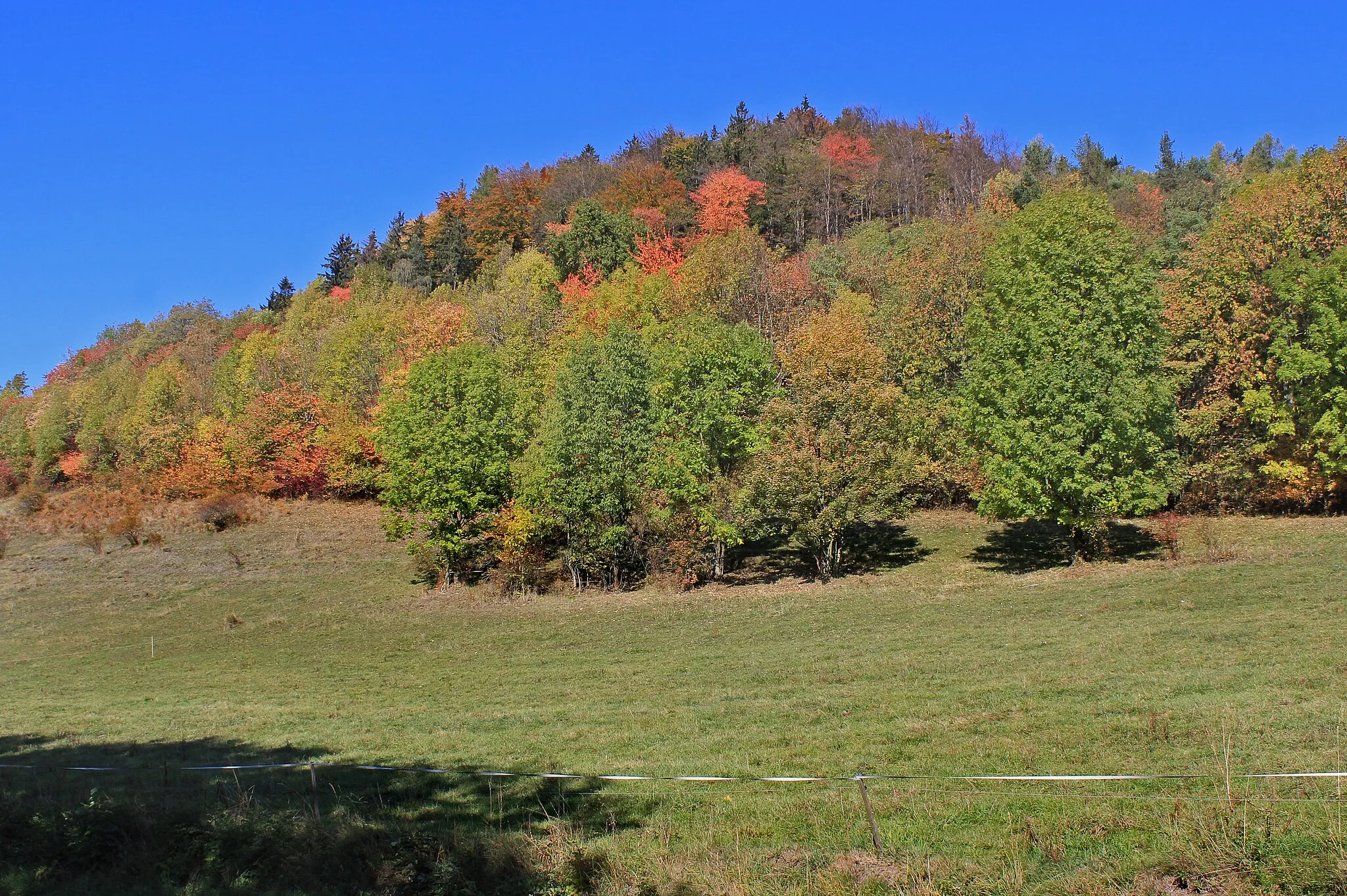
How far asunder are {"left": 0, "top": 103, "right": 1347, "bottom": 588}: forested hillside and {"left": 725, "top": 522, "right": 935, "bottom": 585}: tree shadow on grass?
91 centimetres

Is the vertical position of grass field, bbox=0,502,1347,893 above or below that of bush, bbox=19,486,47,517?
below

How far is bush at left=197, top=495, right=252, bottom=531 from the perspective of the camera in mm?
69375

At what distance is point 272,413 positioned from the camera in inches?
2938

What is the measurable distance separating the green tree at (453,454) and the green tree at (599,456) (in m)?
2.79

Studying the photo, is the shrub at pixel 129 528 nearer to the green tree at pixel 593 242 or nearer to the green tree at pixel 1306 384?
the green tree at pixel 593 242

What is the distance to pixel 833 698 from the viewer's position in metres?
19.8

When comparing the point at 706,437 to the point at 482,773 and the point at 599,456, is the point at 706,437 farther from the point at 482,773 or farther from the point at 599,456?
the point at 482,773

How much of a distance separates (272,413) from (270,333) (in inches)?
1150

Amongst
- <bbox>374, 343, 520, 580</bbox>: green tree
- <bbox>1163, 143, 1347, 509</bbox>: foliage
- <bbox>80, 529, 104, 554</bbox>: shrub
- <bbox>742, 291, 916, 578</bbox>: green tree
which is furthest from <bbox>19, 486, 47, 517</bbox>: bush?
<bbox>1163, 143, 1347, 509</bbox>: foliage

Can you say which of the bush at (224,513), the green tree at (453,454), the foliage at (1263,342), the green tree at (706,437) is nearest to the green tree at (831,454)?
the green tree at (706,437)

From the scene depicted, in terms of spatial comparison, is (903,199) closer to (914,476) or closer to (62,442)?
(914,476)

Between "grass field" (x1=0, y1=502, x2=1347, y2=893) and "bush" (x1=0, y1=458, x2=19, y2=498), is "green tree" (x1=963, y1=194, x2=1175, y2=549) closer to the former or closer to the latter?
"grass field" (x1=0, y1=502, x2=1347, y2=893)

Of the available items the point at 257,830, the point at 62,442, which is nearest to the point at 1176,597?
the point at 257,830

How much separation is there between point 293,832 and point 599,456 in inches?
1379
